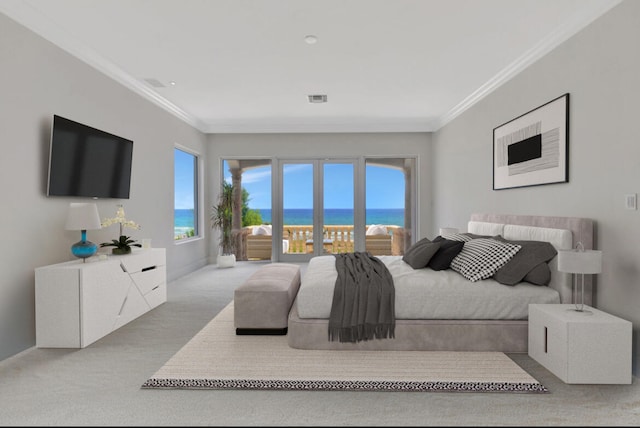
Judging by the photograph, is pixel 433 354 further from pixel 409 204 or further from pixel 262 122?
pixel 262 122

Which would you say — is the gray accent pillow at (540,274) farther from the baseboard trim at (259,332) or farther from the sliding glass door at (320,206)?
the sliding glass door at (320,206)

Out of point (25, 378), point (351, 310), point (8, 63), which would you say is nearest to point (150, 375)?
point (25, 378)

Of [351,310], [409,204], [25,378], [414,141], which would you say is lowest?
[25,378]

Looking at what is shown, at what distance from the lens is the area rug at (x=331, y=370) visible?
7.55 feet

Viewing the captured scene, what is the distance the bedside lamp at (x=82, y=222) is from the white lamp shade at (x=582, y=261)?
12.2 feet

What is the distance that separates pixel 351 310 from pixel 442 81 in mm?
3324

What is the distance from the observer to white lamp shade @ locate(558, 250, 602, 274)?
242 centimetres

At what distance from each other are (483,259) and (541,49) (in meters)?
2.13

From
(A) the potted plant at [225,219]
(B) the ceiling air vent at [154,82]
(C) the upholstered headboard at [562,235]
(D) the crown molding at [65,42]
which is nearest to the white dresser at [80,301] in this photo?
(D) the crown molding at [65,42]

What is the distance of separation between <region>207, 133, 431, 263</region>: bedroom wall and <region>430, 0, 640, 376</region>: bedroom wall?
10.1ft

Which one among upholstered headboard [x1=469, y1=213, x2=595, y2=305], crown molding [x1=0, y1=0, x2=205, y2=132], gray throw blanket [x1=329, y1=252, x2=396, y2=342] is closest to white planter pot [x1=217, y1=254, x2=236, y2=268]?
crown molding [x1=0, y1=0, x2=205, y2=132]

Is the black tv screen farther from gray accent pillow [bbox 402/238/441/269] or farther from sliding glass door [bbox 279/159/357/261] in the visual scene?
sliding glass door [bbox 279/159/357/261]

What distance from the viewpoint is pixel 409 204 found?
721cm

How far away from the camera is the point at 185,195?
22.0ft
